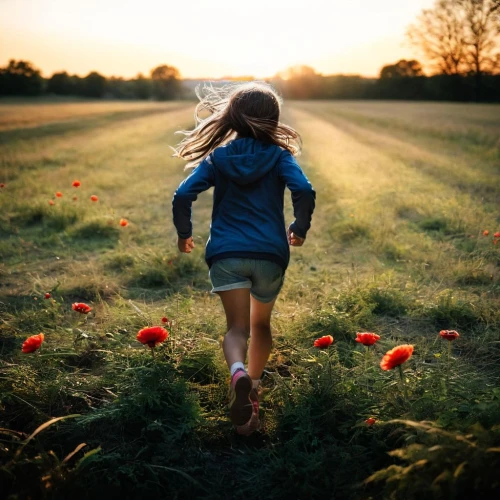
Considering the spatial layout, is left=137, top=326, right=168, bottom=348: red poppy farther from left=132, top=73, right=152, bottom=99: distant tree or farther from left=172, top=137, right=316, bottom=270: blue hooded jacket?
left=132, top=73, right=152, bottom=99: distant tree

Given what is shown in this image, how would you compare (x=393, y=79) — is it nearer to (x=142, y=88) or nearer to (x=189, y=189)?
(x=142, y=88)

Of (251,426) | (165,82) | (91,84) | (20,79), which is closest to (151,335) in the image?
(251,426)

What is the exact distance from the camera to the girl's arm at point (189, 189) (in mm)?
2488

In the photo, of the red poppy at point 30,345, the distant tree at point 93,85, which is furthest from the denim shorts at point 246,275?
the distant tree at point 93,85

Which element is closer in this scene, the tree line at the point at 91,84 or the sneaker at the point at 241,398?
the sneaker at the point at 241,398

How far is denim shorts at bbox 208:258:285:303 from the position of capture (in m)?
2.42

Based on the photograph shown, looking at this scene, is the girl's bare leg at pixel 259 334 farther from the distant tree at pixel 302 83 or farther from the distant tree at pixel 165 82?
the distant tree at pixel 165 82

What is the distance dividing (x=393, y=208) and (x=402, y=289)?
10.5 ft

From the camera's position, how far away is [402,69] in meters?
62.1

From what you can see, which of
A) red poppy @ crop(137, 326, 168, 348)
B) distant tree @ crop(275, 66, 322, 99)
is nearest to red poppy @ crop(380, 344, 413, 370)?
red poppy @ crop(137, 326, 168, 348)

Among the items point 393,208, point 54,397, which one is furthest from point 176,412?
point 393,208

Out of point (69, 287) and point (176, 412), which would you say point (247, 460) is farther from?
point (69, 287)

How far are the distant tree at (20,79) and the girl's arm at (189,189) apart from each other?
59.4 m

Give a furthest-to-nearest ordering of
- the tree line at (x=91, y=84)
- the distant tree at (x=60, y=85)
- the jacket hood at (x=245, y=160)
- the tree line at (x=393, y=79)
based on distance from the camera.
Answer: the distant tree at (x=60, y=85) → the tree line at (x=91, y=84) → the tree line at (x=393, y=79) → the jacket hood at (x=245, y=160)
